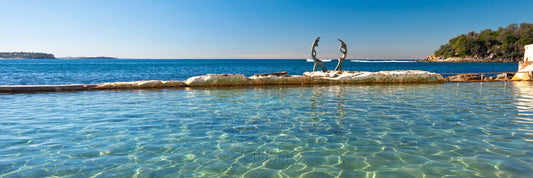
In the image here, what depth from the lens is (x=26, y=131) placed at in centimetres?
531

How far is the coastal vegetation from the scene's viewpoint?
84.6m

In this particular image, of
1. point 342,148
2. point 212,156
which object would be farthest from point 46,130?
point 342,148

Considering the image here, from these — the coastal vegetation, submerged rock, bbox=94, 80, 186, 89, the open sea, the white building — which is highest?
the coastal vegetation

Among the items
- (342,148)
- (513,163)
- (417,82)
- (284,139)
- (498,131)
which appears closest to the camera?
(513,163)

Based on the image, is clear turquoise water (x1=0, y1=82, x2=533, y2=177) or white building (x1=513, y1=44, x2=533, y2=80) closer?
clear turquoise water (x1=0, y1=82, x2=533, y2=177)

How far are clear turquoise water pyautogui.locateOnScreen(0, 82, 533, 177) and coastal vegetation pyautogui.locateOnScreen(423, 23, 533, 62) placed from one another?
102 m

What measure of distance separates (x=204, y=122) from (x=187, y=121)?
1.30ft

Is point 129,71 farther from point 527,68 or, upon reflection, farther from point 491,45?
point 491,45

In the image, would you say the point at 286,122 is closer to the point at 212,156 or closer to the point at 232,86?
the point at 212,156

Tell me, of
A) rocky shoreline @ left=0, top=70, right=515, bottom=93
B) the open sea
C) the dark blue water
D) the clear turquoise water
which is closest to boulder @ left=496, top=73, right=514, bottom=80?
rocky shoreline @ left=0, top=70, right=515, bottom=93

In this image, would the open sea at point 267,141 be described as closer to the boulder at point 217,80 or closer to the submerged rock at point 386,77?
the boulder at point 217,80

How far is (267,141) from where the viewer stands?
15.3 feet

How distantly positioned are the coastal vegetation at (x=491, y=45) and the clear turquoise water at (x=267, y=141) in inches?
4026

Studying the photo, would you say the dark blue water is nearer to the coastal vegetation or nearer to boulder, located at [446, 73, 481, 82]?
the coastal vegetation
